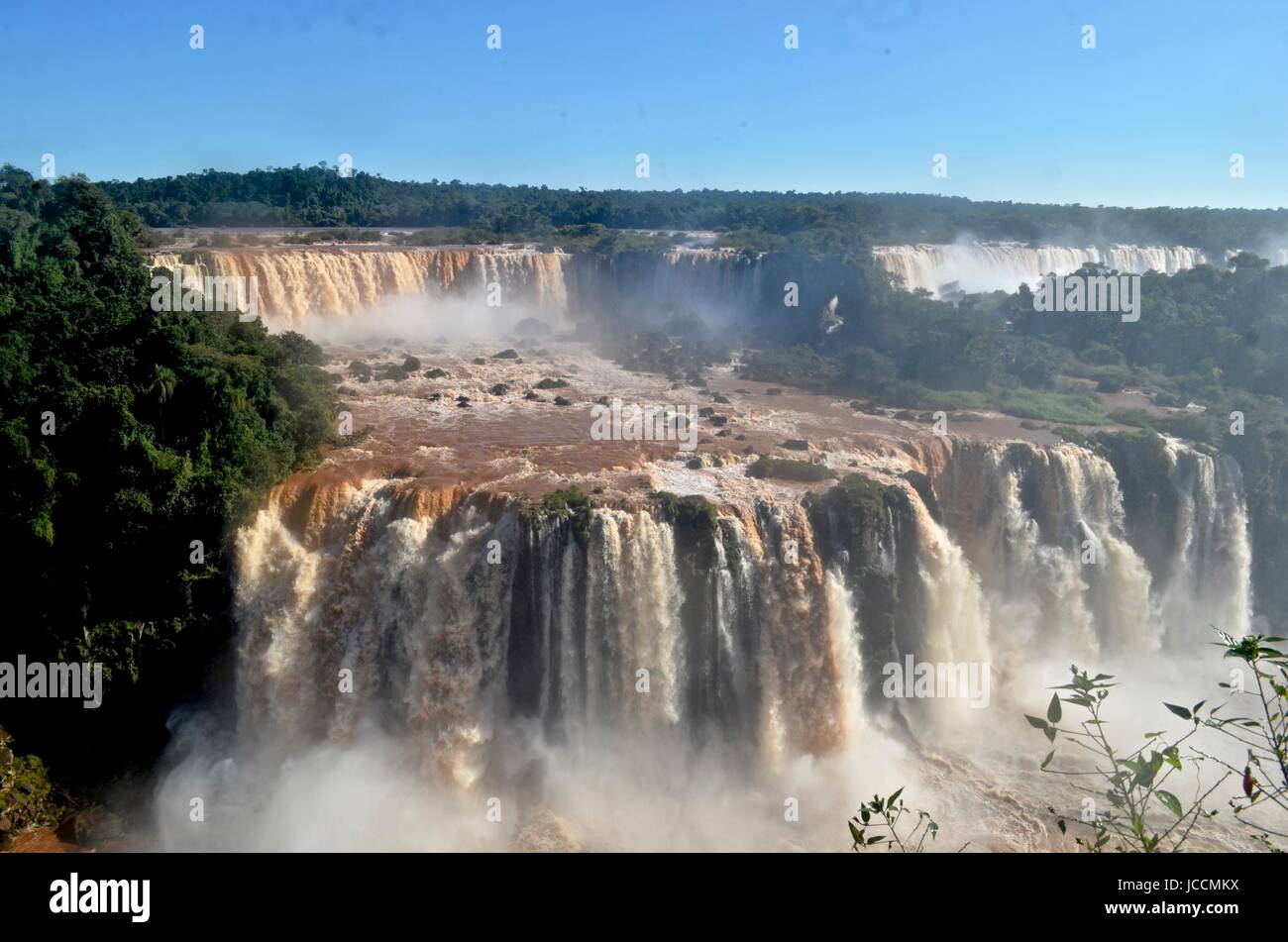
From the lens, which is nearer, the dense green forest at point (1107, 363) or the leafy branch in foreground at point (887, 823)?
the leafy branch in foreground at point (887, 823)

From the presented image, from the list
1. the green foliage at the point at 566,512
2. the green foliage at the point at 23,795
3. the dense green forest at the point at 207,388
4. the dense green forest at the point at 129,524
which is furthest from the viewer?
the dense green forest at the point at 207,388

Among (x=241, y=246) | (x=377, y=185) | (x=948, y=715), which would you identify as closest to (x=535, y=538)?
(x=948, y=715)

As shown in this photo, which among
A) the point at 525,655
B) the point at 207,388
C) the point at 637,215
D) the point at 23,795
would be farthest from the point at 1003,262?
the point at 23,795

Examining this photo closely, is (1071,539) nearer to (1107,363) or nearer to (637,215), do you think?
(1107,363)

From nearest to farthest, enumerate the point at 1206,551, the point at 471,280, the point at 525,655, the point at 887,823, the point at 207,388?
the point at 887,823
the point at 525,655
the point at 207,388
the point at 1206,551
the point at 471,280

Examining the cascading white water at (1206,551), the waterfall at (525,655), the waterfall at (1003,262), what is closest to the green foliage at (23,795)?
the waterfall at (525,655)

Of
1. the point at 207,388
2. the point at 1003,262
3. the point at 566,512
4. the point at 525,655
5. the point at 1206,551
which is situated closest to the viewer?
the point at 566,512

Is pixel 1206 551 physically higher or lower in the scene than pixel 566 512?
lower

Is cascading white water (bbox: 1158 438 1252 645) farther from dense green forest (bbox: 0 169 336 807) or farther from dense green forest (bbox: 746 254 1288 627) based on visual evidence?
dense green forest (bbox: 0 169 336 807)

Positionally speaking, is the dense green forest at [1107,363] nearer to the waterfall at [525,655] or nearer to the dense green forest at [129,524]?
the waterfall at [525,655]
